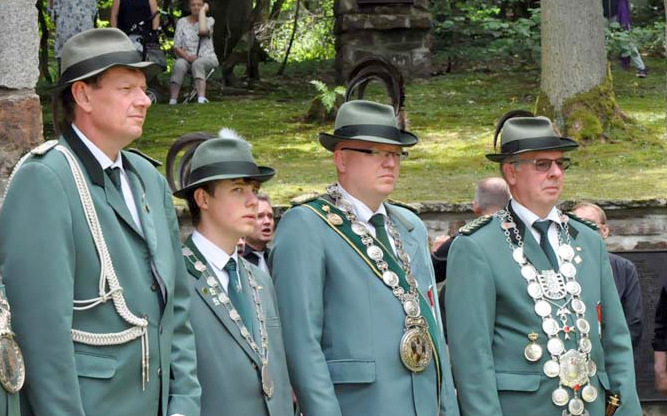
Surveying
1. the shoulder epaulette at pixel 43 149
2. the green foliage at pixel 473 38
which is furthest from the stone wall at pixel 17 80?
the green foliage at pixel 473 38

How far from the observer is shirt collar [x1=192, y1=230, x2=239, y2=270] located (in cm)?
502

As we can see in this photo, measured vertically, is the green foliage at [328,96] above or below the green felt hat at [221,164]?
below

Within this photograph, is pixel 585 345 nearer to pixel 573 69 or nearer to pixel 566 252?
pixel 566 252

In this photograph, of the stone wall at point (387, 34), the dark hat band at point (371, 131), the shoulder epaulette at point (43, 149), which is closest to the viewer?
the shoulder epaulette at point (43, 149)

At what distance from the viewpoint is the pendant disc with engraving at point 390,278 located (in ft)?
17.2

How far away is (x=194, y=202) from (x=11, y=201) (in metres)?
0.97

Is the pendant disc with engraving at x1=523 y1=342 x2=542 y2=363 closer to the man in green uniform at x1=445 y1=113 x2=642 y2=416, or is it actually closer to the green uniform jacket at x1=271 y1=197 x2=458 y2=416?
the man in green uniform at x1=445 y1=113 x2=642 y2=416

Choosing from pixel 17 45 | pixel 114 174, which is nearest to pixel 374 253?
pixel 114 174

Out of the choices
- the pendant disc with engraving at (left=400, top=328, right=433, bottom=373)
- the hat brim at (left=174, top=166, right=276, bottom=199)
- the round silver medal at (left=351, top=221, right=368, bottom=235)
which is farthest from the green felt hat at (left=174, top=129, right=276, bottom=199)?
the pendant disc with engraving at (left=400, top=328, right=433, bottom=373)

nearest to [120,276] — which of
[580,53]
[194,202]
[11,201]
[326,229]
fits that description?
[11,201]

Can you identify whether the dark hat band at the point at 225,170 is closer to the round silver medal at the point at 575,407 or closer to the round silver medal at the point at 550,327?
the round silver medal at the point at 550,327

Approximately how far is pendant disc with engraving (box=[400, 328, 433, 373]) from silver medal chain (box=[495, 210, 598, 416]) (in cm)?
47

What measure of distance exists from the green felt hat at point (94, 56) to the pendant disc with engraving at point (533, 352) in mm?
1897

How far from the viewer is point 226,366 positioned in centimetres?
483
